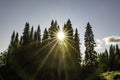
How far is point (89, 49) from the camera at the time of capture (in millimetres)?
65688

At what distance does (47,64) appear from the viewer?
69125 millimetres

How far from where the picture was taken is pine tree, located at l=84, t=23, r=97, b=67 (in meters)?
62.8

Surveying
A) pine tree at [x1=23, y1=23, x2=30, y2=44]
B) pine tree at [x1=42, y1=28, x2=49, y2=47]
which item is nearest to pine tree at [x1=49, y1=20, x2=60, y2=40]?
pine tree at [x1=42, y1=28, x2=49, y2=47]

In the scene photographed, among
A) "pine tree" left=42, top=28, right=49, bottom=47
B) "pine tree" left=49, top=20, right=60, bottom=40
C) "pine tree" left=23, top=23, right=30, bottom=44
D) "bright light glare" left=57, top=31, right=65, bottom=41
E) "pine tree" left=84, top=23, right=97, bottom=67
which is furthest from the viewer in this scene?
"pine tree" left=23, top=23, right=30, bottom=44

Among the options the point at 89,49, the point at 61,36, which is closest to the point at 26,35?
the point at 61,36

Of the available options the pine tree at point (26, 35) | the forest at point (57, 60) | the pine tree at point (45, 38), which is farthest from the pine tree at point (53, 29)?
the pine tree at point (26, 35)

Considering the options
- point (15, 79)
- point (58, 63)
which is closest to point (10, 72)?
point (15, 79)

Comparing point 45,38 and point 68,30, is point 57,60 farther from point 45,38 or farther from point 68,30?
point 45,38

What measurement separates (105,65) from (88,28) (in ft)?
113

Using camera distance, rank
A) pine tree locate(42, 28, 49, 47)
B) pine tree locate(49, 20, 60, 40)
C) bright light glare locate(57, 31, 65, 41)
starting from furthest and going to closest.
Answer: pine tree locate(42, 28, 49, 47) → pine tree locate(49, 20, 60, 40) → bright light glare locate(57, 31, 65, 41)

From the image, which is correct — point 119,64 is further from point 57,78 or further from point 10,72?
point 10,72

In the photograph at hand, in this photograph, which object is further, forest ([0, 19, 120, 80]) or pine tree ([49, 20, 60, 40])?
pine tree ([49, 20, 60, 40])

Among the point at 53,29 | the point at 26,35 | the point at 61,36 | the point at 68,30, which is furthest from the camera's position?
the point at 26,35

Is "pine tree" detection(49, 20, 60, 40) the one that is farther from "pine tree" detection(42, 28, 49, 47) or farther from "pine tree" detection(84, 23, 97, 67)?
"pine tree" detection(84, 23, 97, 67)
